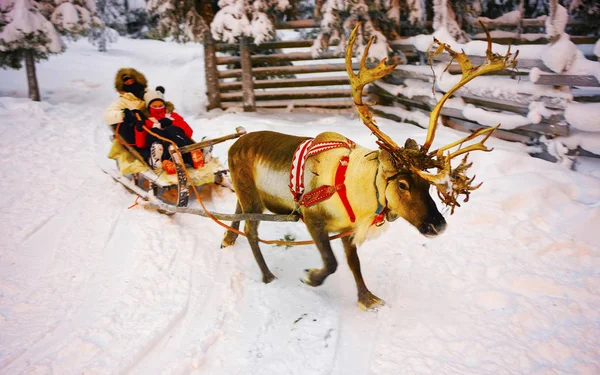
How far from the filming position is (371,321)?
11.8ft

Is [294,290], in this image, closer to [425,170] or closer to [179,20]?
[425,170]

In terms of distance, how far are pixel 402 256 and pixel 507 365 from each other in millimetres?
1699

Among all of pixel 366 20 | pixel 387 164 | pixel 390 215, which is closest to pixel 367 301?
pixel 390 215

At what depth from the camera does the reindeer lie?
293 cm

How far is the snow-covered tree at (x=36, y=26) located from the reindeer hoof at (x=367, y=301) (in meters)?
10.0

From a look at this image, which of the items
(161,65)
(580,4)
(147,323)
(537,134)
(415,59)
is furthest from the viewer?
(161,65)

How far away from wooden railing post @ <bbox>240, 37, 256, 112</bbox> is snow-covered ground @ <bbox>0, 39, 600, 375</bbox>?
15.2 feet

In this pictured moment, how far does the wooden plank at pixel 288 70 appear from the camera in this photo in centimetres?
1003

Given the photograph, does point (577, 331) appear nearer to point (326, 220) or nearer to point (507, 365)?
point (507, 365)

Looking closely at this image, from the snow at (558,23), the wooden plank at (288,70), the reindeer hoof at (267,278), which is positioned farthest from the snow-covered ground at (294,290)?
the wooden plank at (288,70)

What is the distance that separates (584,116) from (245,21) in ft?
21.0

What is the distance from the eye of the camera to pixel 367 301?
3.69 meters

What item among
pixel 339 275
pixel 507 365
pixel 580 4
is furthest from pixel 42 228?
pixel 580 4

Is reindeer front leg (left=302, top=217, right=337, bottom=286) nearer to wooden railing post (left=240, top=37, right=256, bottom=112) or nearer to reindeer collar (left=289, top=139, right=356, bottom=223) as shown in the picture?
reindeer collar (left=289, top=139, right=356, bottom=223)
